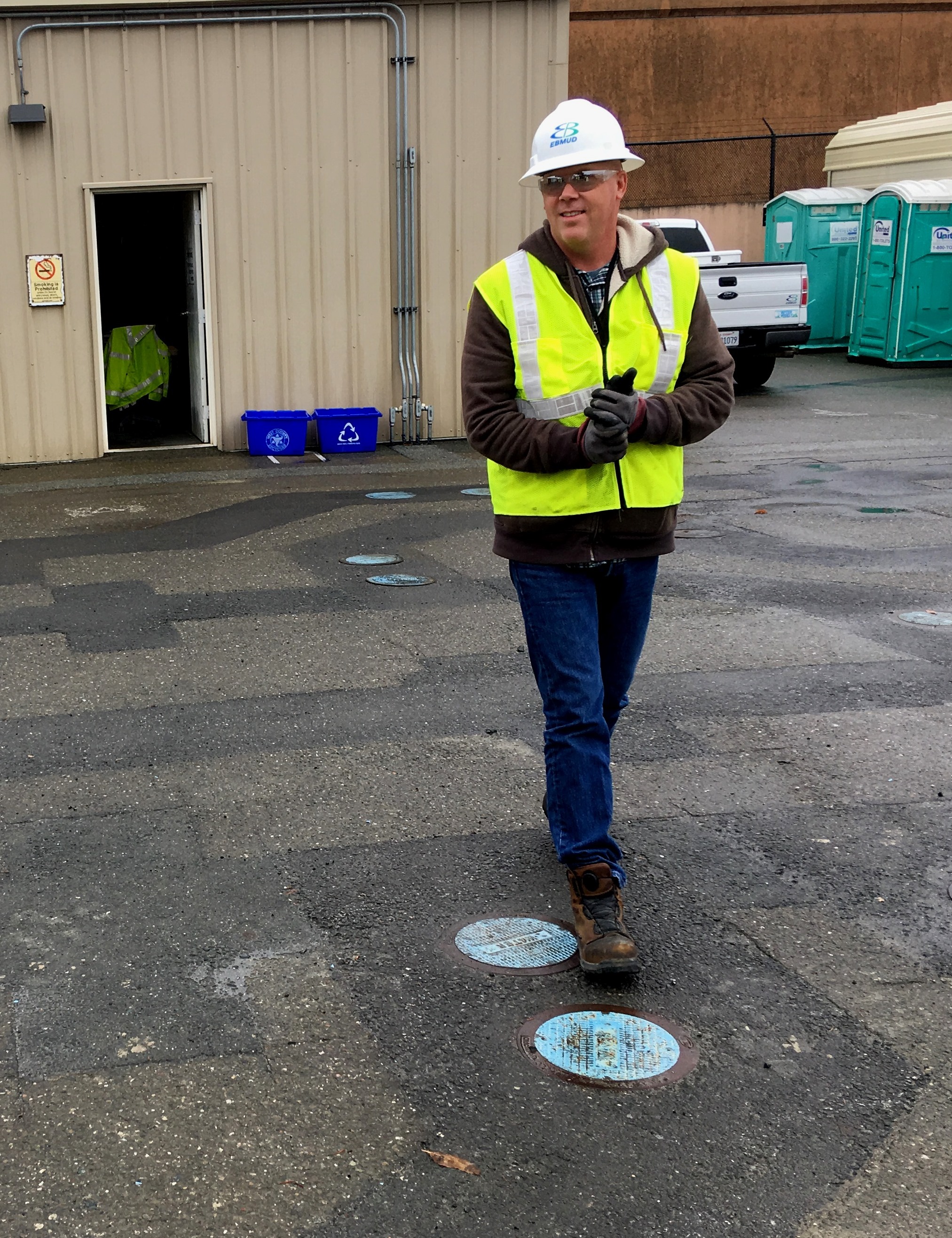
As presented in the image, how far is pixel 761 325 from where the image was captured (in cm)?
1862

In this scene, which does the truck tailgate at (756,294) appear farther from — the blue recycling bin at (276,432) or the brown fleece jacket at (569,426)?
the brown fleece jacket at (569,426)

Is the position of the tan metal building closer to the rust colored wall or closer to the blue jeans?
the blue jeans

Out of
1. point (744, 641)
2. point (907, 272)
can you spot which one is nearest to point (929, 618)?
point (744, 641)

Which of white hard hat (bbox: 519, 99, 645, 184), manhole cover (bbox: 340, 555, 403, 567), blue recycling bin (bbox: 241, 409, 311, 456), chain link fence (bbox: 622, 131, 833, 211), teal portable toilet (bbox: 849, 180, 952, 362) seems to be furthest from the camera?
chain link fence (bbox: 622, 131, 833, 211)

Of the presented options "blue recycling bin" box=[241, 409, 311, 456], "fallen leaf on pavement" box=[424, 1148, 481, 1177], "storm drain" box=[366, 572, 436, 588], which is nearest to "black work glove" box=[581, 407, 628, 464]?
"fallen leaf on pavement" box=[424, 1148, 481, 1177]

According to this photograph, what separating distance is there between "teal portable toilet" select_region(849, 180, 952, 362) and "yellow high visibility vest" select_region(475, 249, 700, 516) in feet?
60.1

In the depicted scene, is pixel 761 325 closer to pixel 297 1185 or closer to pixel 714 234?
pixel 714 234

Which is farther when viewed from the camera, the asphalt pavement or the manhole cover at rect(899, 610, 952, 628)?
the manhole cover at rect(899, 610, 952, 628)

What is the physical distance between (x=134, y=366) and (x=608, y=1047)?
43.0 feet

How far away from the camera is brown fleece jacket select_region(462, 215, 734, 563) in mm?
3771

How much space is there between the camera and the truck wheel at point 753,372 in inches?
765

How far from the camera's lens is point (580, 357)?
3799mm

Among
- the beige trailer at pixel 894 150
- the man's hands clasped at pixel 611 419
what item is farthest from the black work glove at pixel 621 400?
the beige trailer at pixel 894 150

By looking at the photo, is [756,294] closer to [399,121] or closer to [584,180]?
[399,121]
